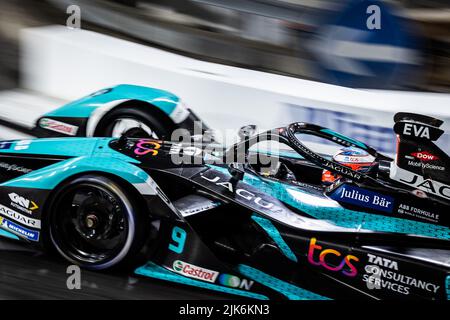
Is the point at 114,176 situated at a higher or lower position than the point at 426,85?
lower

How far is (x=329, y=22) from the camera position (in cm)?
589

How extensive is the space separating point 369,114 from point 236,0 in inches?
81.2

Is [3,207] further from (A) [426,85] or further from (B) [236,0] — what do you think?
(A) [426,85]

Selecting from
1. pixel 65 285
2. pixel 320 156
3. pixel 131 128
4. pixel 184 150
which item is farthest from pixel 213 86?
pixel 65 285

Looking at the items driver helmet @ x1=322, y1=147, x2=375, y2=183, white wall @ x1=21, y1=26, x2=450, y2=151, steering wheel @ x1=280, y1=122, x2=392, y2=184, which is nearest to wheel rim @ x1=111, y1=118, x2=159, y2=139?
white wall @ x1=21, y1=26, x2=450, y2=151

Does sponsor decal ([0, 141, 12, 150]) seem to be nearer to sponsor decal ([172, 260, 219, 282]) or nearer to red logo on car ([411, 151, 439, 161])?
sponsor decal ([172, 260, 219, 282])

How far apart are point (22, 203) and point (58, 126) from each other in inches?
66.3

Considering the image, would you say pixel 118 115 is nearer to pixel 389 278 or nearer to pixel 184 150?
pixel 184 150

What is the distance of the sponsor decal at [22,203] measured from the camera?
139 inches

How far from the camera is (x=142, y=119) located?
4.96 meters

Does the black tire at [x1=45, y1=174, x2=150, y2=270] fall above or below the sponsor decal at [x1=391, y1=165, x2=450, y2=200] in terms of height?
below

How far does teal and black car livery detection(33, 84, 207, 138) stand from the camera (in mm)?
4977

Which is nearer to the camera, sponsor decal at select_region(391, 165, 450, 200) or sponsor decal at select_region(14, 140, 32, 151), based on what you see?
sponsor decal at select_region(391, 165, 450, 200)
